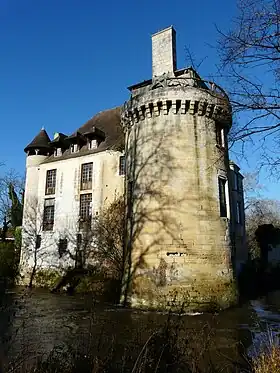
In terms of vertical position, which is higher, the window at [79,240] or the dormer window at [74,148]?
the dormer window at [74,148]

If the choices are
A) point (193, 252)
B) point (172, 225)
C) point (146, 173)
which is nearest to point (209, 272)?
point (193, 252)

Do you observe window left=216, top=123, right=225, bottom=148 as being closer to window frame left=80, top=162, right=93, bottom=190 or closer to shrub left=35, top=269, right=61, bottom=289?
window frame left=80, top=162, right=93, bottom=190

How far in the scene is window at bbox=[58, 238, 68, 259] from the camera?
23266mm

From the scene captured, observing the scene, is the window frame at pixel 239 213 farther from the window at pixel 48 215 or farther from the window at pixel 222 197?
the window at pixel 48 215

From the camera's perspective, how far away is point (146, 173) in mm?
13570

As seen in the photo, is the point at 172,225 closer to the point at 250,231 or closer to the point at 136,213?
the point at 136,213

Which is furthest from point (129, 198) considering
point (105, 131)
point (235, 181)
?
point (235, 181)

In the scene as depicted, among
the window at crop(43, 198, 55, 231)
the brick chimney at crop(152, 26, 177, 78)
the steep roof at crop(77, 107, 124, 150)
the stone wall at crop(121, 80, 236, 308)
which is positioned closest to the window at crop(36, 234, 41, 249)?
the window at crop(43, 198, 55, 231)

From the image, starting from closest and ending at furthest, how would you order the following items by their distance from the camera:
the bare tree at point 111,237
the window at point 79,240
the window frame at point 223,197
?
the window frame at point 223,197
the bare tree at point 111,237
the window at point 79,240

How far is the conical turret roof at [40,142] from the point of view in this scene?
2661 centimetres

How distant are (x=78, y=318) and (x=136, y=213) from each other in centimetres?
471

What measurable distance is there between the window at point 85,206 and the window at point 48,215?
9.74 feet

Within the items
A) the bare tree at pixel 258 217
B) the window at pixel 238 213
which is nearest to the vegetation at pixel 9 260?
the window at pixel 238 213

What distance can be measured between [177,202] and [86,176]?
482 inches
